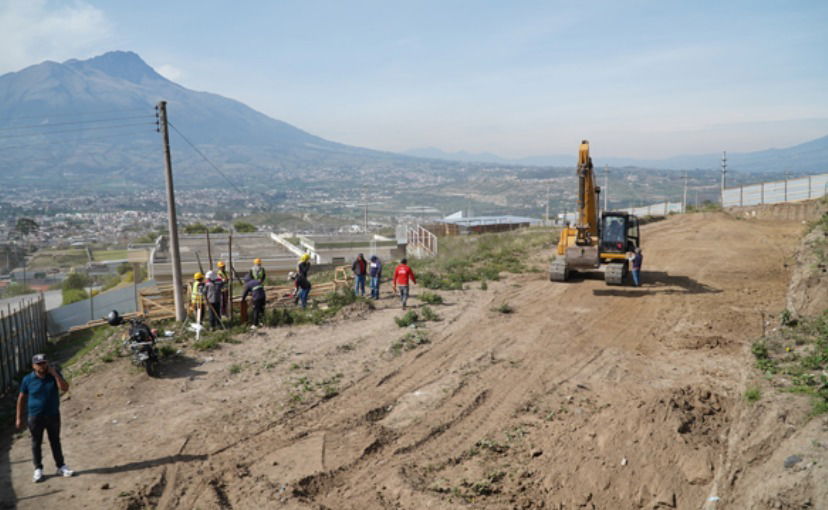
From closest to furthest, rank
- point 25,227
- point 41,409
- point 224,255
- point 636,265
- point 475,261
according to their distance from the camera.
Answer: point 41,409 < point 636,265 < point 475,261 < point 224,255 < point 25,227

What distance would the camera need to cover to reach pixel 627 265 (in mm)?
21812

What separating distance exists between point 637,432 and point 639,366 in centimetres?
404

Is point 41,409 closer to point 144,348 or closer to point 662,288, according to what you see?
point 144,348

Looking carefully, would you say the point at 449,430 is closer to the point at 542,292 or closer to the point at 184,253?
the point at 542,292

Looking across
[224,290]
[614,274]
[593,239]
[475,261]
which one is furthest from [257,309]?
[475,261]

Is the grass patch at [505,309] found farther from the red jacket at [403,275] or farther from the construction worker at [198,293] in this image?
the construction worker at [198,293]

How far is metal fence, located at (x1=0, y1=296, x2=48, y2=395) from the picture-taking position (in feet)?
47.8

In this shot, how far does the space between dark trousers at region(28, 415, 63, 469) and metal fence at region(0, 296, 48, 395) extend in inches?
277

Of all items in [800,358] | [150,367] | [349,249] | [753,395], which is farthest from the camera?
[349,249]

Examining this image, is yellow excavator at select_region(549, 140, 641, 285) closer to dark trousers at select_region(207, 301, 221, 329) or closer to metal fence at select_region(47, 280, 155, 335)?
dark trousers at select_region(207, 301, 221, 329)

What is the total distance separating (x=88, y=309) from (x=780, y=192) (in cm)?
5022

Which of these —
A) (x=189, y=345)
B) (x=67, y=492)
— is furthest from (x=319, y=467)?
(x=189, y=345)

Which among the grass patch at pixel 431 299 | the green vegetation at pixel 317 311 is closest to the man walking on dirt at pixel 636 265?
the grass patch at pixel 431 299

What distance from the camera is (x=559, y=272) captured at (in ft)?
72.5
